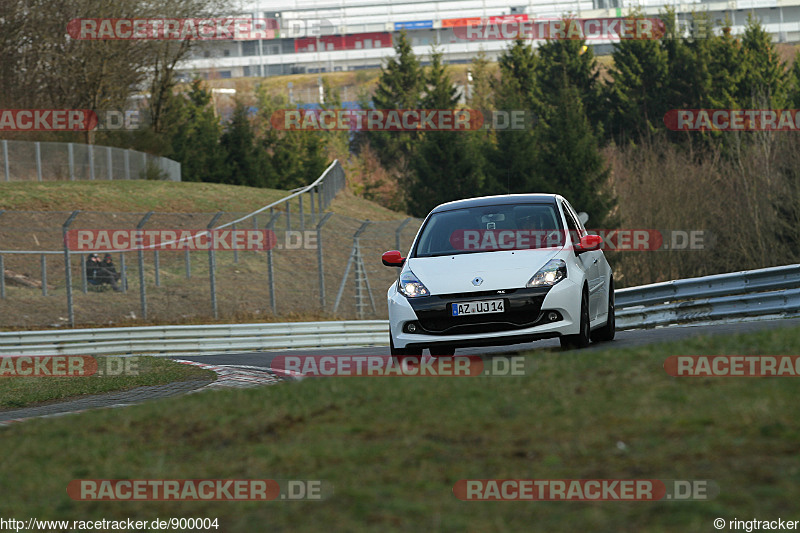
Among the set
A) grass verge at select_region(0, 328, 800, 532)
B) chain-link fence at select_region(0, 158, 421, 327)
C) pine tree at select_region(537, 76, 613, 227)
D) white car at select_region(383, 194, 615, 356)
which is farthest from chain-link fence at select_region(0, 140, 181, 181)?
grass verge at select_region(0, 328, 800, 532)

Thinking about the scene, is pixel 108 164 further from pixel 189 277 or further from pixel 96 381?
pixel 96 381

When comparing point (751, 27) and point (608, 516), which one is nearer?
point (608, 516)

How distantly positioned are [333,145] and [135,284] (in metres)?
59.8

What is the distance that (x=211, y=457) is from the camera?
5.54 metres

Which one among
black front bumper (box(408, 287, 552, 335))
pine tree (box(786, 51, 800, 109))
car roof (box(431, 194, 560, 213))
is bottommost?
black front bumper (box(408, 287, 552, 335))

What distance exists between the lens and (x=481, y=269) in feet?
32.4

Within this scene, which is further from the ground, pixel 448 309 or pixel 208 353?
pixel 448 309

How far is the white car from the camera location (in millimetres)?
9711

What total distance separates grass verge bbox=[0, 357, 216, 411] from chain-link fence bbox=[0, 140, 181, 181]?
2529 cm

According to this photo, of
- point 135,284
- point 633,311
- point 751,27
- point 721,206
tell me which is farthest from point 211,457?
point 751,27

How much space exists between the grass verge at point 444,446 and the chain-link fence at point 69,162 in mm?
34712

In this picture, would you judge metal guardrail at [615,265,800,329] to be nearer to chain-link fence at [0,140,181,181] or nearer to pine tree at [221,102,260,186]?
chain-link fence at [0,140,181,181]

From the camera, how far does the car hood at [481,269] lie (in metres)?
9.75

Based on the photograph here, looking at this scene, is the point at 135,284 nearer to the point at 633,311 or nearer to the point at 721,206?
the point at 633,311
